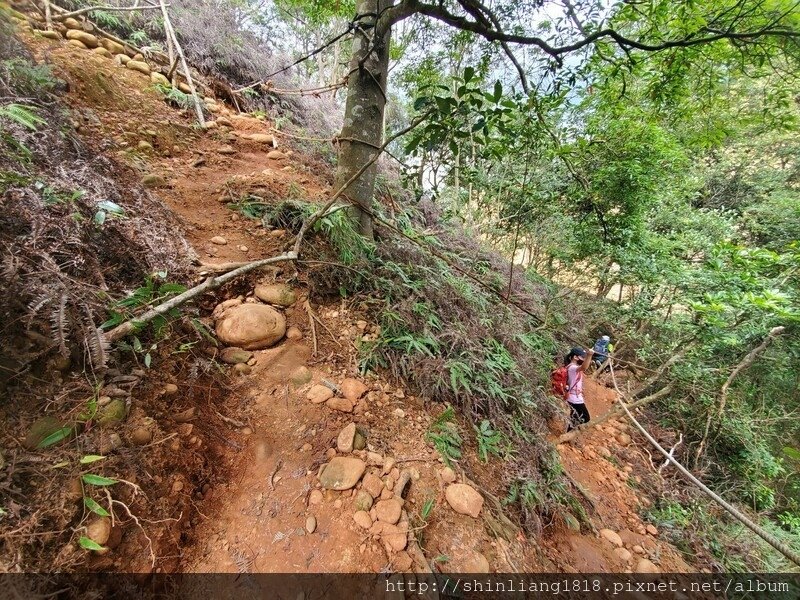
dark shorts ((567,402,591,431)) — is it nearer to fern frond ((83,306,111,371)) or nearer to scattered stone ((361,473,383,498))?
scattered stone ((361,473,383,498))

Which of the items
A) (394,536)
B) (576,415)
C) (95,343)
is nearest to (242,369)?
(95,343)

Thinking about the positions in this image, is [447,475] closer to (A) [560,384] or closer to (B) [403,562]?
(B) [403,562]

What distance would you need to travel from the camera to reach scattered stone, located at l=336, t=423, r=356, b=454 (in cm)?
196

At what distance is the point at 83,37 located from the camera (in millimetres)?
4281

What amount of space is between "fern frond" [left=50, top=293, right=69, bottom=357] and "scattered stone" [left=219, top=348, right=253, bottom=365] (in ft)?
2.73

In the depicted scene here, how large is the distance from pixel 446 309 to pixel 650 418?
200 inches

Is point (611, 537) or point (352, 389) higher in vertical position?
point (352, 389)

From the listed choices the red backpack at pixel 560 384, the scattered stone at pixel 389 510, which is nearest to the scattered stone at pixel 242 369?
the scattered stone at pixel 389 510

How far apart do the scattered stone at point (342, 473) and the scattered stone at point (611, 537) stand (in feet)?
9.84

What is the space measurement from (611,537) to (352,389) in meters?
3.24

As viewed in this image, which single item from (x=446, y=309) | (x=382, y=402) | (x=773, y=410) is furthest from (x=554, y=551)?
(x=773, y=410)

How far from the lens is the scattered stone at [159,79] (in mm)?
4586

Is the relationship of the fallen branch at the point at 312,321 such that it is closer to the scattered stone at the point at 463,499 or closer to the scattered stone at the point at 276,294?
the scattered stone at the point at 276,294

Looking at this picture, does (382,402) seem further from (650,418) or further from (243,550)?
(650,418)
